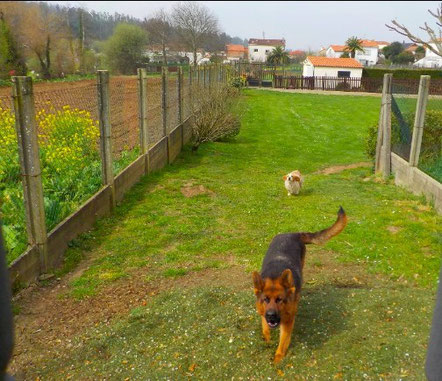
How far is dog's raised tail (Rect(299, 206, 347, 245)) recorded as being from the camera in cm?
482

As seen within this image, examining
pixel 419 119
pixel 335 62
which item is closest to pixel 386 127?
pixel 419 119

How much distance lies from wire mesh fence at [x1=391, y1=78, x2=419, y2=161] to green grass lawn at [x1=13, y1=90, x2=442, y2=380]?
3.17ft

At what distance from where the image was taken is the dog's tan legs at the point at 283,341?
13.0 feet

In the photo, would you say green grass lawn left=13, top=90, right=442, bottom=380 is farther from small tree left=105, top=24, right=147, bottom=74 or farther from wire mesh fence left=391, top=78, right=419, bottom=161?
small tree left=105, top=24, right=147, bottom=74

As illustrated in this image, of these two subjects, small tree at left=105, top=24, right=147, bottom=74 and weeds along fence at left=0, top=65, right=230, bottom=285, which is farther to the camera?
small tree at left=105, top=24, right=147, bottom=74

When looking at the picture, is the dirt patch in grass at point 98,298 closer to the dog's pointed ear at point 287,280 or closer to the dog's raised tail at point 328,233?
the dog's raised tail at point 328,233

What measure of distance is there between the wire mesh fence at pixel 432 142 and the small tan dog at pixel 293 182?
2632 millimetres

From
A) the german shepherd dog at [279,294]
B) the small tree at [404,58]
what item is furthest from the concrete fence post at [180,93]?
the small tree at [404,58]

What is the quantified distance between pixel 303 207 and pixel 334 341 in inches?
192

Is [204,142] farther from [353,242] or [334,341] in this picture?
[334,341]

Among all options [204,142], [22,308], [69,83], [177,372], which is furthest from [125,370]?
[69,83]

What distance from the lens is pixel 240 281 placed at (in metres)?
5.62

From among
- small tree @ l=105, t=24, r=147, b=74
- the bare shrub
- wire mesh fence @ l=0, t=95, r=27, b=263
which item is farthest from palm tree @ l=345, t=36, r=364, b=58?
wire mesh fence @ l=0, t=95, r=27, b=263

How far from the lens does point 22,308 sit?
491 cm
